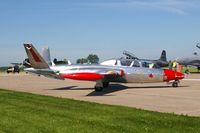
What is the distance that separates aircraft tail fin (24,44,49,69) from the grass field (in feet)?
32.2

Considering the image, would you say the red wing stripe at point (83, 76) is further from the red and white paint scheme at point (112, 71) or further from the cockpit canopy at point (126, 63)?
the cockpit canopy at point (126, 63)

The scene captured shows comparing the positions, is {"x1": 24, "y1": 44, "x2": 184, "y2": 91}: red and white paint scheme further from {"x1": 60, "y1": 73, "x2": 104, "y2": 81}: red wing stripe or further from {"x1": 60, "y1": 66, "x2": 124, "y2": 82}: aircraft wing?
{"x1": 60, "y1": 73, "x2": 104, "y2": 81}: red wing stripe

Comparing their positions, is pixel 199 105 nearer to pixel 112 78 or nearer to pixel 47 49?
pixel 112 78

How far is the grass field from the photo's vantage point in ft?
28.7

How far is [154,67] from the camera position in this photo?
2383 cm

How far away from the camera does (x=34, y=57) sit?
73.2 feet

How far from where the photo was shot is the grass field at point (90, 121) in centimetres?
875

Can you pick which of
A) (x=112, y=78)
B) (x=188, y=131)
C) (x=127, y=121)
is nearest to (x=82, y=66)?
(x=112, y=78)

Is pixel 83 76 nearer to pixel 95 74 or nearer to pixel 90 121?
pixel 95 74

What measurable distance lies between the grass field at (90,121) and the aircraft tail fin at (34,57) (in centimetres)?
980

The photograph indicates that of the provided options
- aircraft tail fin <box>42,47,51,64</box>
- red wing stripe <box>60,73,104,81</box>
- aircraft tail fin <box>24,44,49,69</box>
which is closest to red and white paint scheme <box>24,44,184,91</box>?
aircraft tail fin <box>24,44,49,69</box>

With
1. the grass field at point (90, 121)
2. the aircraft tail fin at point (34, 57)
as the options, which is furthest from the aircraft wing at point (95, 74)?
the grass field at point (90, 121)

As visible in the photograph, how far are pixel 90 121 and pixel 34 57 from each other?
1318cm

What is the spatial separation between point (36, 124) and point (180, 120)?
391 cm
